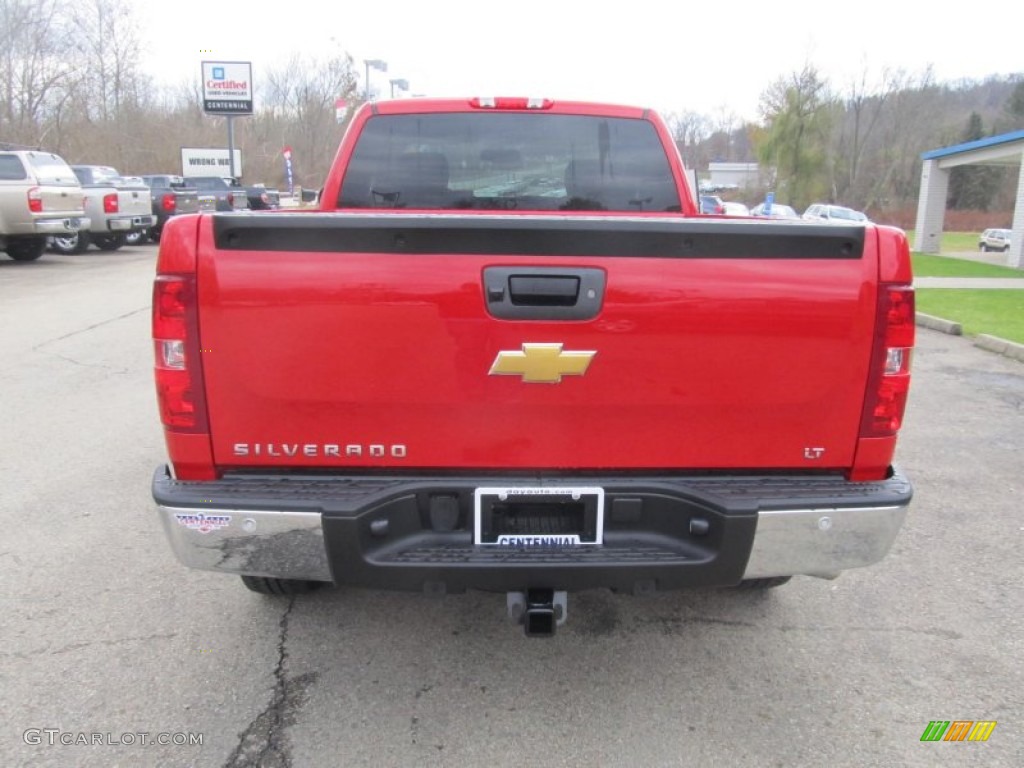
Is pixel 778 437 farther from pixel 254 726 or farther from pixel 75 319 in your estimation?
pixel 75 319

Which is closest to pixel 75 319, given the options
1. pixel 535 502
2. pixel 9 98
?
pixel 535 502

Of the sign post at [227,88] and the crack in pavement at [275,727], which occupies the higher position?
the sign post at [227,88]

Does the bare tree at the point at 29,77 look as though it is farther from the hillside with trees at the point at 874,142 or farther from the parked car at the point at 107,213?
the hillside with trees at the point at 874,142

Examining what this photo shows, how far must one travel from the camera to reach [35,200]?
15.6 m

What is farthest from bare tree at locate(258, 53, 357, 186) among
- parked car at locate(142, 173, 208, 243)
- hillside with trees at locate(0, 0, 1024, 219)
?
parked car at locate(142, 173, 208, 243)

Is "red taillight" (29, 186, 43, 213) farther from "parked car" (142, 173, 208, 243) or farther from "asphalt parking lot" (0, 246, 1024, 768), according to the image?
"asphalt parking lot" (0, 246, 1024, 768)

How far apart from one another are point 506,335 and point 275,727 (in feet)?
5.04

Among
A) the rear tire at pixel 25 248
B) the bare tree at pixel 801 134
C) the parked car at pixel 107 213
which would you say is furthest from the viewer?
the bare tree at pixel 801 134

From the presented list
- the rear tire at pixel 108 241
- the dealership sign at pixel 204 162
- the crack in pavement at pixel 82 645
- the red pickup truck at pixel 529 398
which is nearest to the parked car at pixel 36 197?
the rear tire at pixel 108 241

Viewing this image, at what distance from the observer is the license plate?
2432 millimetres

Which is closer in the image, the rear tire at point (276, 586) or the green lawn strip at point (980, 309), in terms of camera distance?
the rear tire at point (276, 586)

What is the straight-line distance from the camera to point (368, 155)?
4.05m

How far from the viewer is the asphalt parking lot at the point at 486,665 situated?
2613 mm

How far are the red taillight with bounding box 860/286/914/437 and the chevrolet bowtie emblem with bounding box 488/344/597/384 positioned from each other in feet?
2.89
